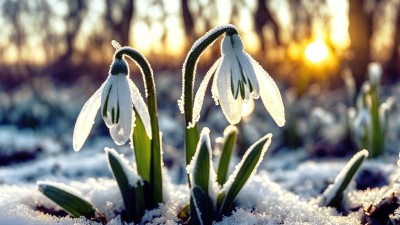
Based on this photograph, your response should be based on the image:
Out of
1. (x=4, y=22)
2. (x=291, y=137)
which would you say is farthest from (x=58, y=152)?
(x=4, y=22)

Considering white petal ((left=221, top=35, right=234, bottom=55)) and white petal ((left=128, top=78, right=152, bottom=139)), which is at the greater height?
white petal ((left=221, top=35, right=234, bottom=55))

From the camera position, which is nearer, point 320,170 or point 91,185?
point 91,185

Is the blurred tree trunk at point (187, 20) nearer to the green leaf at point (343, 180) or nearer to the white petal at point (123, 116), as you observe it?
the green leaf at point (343, 180)

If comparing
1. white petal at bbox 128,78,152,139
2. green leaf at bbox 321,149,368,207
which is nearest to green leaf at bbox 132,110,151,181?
white petal at bbox 128,78,152,139

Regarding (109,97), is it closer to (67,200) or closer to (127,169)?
(127,169)

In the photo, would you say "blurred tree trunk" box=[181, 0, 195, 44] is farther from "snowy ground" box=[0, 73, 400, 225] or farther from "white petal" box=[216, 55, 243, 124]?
"white petal" box=[216, 55, 243, 124]

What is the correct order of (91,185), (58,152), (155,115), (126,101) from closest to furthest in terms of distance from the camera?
(126,101)
(155,115)
(91,185)
(58,152)

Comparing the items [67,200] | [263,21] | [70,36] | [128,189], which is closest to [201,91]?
[128,189]

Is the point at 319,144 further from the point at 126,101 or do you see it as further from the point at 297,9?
the point at 297,9
